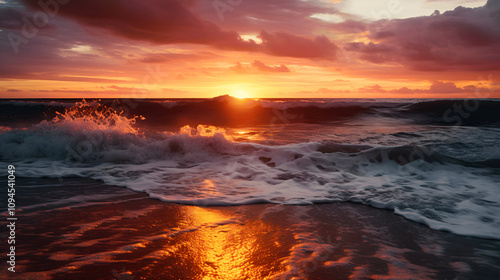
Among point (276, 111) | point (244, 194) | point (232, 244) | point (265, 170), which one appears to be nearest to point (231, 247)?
point (232, 244)

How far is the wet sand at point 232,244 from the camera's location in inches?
91.3

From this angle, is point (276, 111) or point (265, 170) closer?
point (265, 170)

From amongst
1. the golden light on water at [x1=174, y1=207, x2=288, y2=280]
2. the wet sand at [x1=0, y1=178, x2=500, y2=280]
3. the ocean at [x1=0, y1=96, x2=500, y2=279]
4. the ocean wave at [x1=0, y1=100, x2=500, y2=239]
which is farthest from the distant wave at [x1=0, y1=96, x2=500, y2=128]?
the golden light on water at [x1=174, y1=207, x2=288, y2=280]

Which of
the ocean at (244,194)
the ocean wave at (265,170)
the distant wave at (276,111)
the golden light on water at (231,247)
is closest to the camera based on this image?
the golden light on water at (231,247)

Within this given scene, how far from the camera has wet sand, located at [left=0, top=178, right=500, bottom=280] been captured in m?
2.32

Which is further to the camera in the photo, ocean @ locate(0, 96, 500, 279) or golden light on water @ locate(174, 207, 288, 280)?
ocean @ locate(0, 96, 500, 279)

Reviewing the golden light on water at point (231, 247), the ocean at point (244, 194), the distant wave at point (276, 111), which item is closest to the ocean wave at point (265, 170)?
the ocean at point (244, 194)

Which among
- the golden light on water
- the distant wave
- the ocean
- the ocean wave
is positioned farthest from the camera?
the distant wave

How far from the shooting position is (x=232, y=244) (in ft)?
9.14

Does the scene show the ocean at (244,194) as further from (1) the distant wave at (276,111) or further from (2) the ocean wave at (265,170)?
(1) the distant wave at (276,111)

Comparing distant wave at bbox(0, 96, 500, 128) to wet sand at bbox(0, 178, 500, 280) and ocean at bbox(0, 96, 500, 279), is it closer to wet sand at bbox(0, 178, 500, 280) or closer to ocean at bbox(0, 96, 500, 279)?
ocean at bbox(0, 96, 500, 279)

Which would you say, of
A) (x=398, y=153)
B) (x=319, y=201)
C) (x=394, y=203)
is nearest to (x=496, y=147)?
(x=398, y=153)

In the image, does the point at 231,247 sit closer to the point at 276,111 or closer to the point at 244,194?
the point at 244,194

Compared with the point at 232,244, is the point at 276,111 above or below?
above
